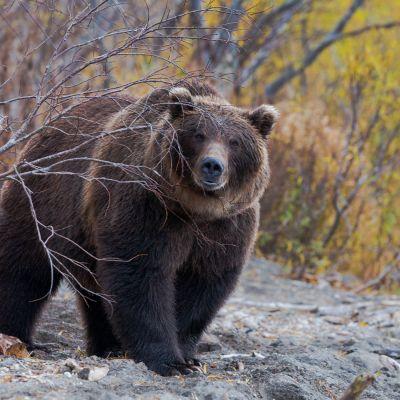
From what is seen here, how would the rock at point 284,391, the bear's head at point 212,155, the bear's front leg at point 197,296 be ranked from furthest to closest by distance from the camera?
the bear's front leg at point 197,296 → the bear's head at point 212,155 → the rock at point 284,391

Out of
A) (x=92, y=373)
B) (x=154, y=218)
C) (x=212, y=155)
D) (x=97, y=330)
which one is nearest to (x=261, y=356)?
(x=97, y=330)

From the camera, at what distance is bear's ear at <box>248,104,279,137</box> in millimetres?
5840

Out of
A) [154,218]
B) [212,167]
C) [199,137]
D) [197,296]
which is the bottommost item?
[197,296]

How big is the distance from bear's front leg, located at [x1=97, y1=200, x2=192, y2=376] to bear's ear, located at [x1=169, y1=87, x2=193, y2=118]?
2.17 ft

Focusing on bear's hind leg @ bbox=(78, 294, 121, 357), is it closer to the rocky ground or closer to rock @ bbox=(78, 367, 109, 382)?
the rocky ground

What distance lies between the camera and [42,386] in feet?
13.5

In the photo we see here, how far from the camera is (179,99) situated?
5.49 meters

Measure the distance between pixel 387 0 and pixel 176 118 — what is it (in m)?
16.6

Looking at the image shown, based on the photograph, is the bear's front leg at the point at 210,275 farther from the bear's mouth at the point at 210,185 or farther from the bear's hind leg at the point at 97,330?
the bear's hind leg at the point at 97,330

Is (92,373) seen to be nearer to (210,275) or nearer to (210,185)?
(210,185)

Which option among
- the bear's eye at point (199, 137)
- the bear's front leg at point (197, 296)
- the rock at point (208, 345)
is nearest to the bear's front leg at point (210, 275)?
the bear's front leg at point (197, 296)

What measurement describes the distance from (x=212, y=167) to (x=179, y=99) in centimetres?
59

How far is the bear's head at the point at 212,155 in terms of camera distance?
17.3ft

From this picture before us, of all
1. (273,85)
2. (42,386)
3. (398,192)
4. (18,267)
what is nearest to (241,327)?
(18,267)
